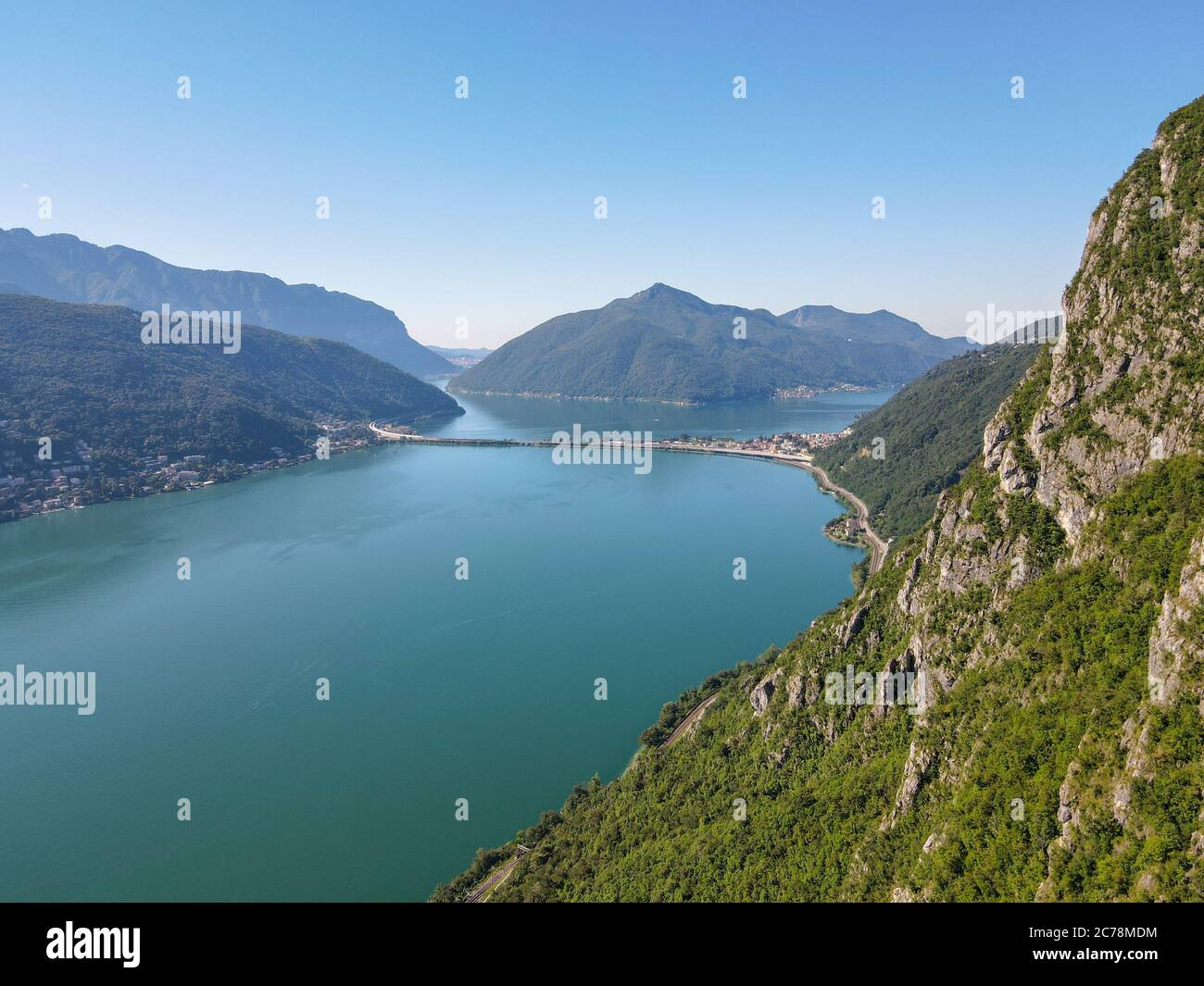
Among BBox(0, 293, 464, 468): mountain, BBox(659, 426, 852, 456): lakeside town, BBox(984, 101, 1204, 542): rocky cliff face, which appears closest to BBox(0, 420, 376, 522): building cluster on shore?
BBox(0, 293, 464, 468): mountain

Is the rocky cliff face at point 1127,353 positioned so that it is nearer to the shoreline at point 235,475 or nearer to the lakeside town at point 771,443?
the lakeside town at point 771,443

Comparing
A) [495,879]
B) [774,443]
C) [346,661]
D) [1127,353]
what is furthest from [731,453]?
[495,879]

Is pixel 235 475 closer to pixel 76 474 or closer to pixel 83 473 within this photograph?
pixel 83 473

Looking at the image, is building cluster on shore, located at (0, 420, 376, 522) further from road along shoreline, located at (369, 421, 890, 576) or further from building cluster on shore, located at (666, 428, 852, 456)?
building cluster on shore, located at (666, 428, 852, 456)

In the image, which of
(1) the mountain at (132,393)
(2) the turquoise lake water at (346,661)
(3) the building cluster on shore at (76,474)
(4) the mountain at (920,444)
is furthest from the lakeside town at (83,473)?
(4) the mountain at (920,444)

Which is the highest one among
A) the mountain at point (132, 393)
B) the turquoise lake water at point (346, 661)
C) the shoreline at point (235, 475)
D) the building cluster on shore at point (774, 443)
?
the mountain at point (132, 393)
